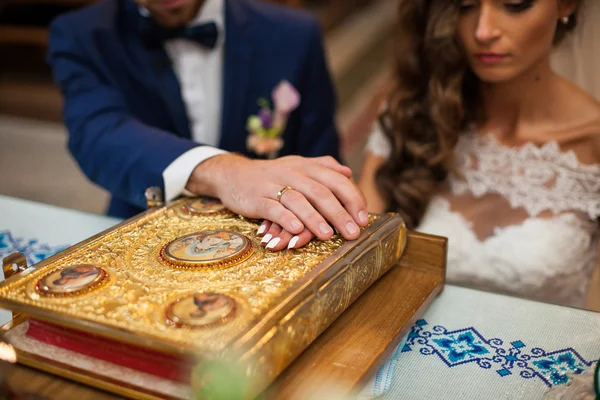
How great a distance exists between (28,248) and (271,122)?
91 cm

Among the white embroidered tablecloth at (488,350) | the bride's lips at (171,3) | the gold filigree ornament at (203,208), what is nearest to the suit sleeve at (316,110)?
the bride's lips at (171,3)

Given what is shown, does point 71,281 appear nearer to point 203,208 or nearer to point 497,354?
point 203,208

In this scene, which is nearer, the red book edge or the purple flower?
the red book edge

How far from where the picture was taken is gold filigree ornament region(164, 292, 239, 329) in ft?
2.22

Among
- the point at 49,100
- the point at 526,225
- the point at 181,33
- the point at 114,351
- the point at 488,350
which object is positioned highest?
the point at 181,33

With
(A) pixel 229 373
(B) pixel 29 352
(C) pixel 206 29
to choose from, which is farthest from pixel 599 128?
(B) pixel 29 352

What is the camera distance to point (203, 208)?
106cm

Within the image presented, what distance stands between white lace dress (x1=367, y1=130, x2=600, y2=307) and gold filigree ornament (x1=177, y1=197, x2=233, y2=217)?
2.28ft

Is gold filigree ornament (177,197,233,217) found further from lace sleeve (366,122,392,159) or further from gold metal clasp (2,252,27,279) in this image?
lace sleeve (366,122,392,159)

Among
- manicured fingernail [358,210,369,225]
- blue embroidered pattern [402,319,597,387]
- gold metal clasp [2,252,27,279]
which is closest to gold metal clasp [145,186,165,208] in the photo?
gold metal clasp [2,252,27,279]

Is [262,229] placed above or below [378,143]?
above

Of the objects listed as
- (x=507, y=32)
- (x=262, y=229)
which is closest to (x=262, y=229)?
(x=262, y=229)

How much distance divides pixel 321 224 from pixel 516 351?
13.1 inches

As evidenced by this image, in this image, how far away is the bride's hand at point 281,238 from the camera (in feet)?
2.87
